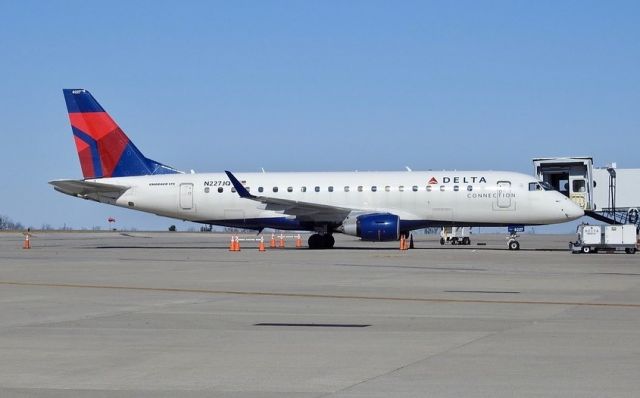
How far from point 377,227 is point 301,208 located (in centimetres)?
364

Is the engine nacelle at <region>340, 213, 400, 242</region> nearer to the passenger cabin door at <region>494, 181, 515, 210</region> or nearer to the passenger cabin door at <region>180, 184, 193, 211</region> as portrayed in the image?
the passenger cabin door at <region>494, 181, 515, 210</region>

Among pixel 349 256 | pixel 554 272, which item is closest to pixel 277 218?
pixel 349 256

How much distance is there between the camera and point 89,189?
47312 mm

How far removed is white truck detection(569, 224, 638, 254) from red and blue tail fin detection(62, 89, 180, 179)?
20400mm

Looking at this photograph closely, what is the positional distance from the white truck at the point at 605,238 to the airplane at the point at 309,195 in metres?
2.38

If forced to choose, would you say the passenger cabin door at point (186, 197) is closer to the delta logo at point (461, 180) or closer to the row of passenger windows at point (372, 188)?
the row of passenger windows at point (372, 188)

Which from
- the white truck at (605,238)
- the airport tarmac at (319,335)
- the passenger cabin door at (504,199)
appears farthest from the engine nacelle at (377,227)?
the airport tarmac at (319,335)

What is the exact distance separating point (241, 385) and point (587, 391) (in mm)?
3165

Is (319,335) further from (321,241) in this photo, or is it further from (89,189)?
(89,189)

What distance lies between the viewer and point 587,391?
907cm

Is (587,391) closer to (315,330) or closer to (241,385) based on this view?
(241,385)

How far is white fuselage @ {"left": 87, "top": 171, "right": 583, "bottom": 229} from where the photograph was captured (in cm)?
4356

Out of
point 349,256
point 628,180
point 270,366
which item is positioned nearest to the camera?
point 270,366

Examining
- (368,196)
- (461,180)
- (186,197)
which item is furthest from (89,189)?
(461,180)
